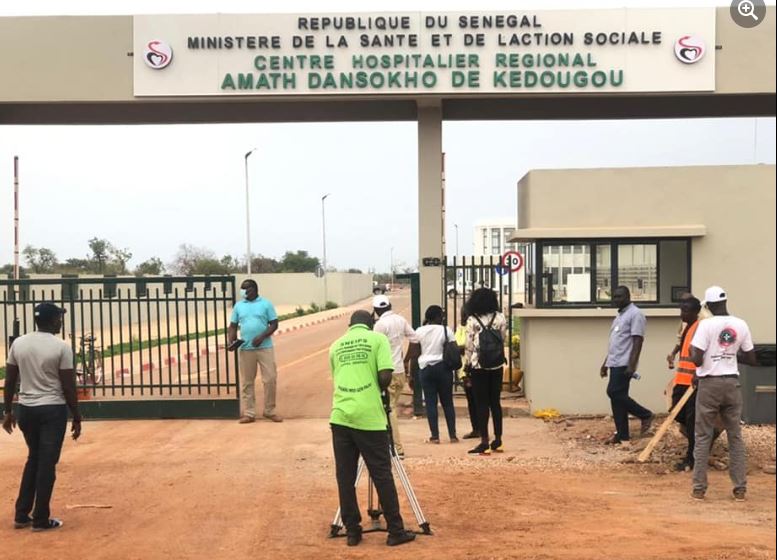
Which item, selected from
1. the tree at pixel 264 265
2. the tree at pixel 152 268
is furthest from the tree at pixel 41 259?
the tree at pixel 264 265

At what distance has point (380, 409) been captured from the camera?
599 centimetres

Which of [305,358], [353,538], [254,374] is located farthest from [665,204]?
[305,358]

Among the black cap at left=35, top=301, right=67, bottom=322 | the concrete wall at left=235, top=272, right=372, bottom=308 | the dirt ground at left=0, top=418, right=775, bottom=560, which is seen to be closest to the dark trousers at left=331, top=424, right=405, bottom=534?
the dirt ground at left=0, top=418, right=775, bottom=560

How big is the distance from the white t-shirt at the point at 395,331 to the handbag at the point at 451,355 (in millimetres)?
487

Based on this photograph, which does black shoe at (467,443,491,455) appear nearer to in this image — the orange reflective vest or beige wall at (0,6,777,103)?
the orange reflective vest

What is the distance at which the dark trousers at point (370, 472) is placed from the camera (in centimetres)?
586

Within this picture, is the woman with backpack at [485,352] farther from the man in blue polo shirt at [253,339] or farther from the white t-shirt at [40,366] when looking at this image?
the white t-shirt at [40,366]

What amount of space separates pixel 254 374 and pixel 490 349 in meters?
4.22

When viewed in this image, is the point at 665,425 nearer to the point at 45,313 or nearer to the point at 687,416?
the point at 687,416

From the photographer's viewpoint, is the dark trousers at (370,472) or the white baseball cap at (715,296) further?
the white baseball cap at (715,296)

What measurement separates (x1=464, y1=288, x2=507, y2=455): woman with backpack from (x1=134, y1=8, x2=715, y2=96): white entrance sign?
165 inches

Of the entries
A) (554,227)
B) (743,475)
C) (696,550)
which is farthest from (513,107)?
(696,550)

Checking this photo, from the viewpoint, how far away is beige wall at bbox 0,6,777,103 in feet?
37.4

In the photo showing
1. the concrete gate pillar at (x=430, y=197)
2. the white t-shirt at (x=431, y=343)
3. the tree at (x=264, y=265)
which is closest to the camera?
the white t-shirt at (x=431, y=343)
